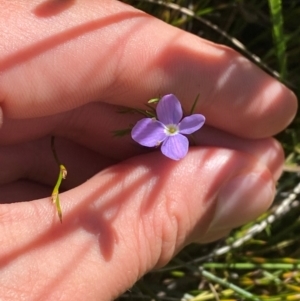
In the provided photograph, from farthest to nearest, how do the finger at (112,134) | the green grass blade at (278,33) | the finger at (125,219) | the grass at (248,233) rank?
the grass at (248,233)
the finger at (112,134)
the green grass blade at (278,33)
the finger at (125,219)

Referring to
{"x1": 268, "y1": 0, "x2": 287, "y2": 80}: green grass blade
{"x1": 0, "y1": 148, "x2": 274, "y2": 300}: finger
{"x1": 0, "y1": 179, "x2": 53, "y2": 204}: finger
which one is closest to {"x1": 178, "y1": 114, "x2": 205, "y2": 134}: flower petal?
{"x1": 0, "y1": 148, "x2": 274, "y2": 300}: finger

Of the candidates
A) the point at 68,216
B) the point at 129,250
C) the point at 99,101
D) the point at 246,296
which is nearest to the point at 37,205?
the point at 68,216

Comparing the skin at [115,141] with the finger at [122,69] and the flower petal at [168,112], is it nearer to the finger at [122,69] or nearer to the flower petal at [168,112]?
the finger at [122,69]

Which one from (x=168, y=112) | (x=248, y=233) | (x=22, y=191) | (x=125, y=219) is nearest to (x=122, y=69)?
(x=168, y=112)

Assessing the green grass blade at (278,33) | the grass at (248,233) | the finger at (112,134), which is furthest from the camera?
the grass at (248,233)

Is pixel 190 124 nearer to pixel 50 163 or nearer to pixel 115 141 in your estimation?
pixel 115 141

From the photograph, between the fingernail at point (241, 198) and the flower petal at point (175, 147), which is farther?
the fingernail at point (241, 198)

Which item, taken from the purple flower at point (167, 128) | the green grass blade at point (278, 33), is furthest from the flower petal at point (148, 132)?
the green grass blade at point (278, 33)

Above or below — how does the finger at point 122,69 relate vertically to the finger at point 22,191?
above

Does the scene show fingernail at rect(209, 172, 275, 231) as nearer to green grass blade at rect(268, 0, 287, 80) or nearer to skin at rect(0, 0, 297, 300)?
skin at rect(0, 0, 297, 300)
